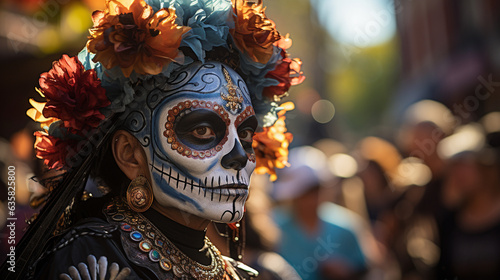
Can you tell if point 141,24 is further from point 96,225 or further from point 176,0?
point 96,225

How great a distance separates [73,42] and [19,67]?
1.95 m

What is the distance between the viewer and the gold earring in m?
2.15

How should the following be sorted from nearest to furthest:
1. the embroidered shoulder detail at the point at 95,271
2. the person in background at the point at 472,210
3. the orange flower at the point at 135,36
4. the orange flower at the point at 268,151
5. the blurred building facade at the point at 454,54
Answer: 1. the embroidered shoulder detail at the point at 95,271
2. the orange flower at the point at 135,36
3. the orange flower at the point at 268,151
4. the person in background at the point at 472,210
5. the blurred building facade at the point at 454,54

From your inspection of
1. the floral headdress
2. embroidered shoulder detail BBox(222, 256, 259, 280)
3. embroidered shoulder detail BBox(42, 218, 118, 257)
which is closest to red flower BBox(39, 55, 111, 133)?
the floral headdress

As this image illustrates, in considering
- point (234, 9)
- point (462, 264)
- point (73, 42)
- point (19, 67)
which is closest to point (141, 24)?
point (234, 9)

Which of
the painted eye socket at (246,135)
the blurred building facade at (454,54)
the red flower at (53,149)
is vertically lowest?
the red flower at (53,149)

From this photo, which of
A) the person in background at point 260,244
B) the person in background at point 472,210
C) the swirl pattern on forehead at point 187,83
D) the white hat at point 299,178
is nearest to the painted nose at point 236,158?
the swirl pattern on forehead at point 187,83

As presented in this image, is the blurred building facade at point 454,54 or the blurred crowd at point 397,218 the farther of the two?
the blurred building facade at point 454,54

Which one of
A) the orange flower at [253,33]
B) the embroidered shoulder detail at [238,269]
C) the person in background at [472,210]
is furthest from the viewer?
the person in background at [472,210]

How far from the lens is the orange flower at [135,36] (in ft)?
6.69

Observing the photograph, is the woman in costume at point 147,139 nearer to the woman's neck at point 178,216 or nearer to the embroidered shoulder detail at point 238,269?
the woman's neck at point 178,216

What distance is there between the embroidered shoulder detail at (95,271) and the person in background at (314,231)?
7.68 ft

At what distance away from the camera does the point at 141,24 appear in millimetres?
2070

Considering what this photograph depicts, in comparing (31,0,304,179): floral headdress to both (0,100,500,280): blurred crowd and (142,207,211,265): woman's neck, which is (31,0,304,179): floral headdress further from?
(0,100,500,280): blurred crowd
